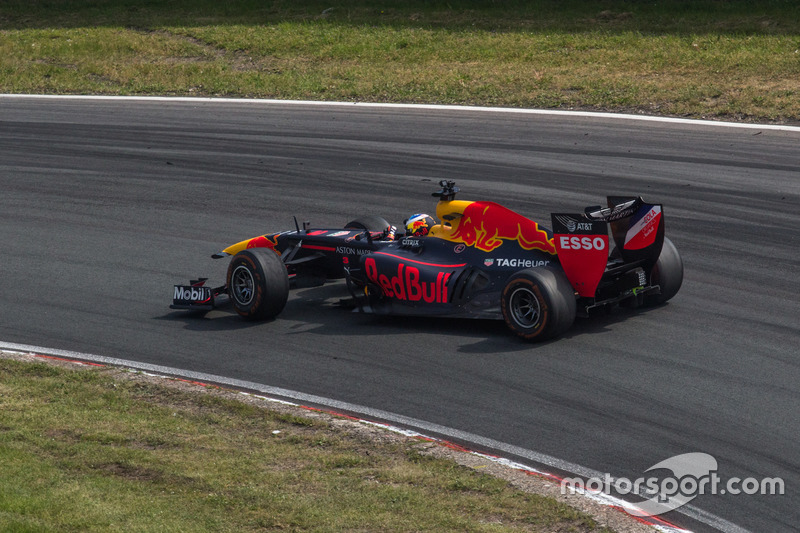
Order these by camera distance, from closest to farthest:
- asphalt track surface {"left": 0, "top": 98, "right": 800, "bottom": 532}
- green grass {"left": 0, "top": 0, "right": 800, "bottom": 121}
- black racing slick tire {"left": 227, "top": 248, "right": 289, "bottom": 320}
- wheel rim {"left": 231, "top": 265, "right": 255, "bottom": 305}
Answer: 1. asphalt track surface {"left": 0, "top": 98, "right": 800, "bottom": 532}
2. black racing slick tire {"left": 227, "top": 248, "right": 289, "bottom": 320}
3. wheel rim {"left": 231, "top": 265, "right": 255, "bottom": 305}
4. green grass {"left": 0, "top": 0, "right": 800, "bottom": 121}

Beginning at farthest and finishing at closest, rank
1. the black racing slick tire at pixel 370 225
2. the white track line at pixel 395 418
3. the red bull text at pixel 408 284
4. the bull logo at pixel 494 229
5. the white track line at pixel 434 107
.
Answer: the white track line at pixel 434 107, the black racing slick tire at pixel 370 225, the red bull text at pixel 408 284, the bull logo at pixel 494 229, the white track line at pixel 395 418

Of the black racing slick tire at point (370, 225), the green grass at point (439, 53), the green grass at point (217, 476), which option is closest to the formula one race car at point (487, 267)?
the black racing slick tire at point (370, 225)

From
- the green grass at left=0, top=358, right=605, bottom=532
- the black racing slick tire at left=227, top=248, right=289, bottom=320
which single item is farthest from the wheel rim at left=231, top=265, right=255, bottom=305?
the green grass at left=0, top=358, right=605, bottom=532

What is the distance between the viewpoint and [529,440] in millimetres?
7566

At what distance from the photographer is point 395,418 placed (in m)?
8.10

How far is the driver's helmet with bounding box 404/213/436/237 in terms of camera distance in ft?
35.2

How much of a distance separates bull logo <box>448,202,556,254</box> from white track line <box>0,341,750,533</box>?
248 centimetres

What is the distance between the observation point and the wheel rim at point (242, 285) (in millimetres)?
10586

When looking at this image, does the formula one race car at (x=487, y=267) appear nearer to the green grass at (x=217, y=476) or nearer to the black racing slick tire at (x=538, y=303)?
the black racing slick tire at (x=538, y=303)

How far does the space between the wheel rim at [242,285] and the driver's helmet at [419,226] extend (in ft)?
5.96

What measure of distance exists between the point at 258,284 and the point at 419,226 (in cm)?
188

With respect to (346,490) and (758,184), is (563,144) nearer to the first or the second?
(758,184)

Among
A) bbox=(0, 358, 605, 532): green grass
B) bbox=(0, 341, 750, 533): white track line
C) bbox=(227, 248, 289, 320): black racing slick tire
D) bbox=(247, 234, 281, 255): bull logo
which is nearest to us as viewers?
bbox=(0, 358, 605, 532): green grass

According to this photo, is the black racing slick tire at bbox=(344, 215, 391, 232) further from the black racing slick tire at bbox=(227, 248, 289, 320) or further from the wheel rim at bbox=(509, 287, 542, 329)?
the wheel rim at bbox=(509, 287, 542, 329)
